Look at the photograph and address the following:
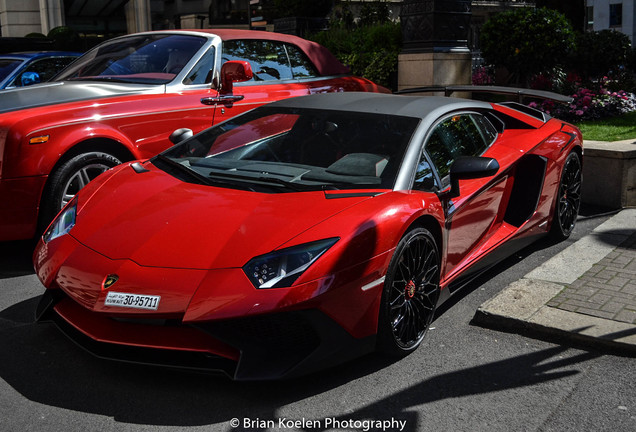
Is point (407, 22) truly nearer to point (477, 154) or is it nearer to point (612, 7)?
point (477, 154)

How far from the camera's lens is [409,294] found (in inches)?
153

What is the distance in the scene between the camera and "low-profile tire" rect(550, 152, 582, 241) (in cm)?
591

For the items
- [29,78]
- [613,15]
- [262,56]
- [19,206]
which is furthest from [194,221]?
[613,15]

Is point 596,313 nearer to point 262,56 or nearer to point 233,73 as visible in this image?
point 233,73

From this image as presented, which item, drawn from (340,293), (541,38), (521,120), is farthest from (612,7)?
(340,293)

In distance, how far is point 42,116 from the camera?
5.41 metres

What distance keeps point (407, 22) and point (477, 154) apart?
7115mm

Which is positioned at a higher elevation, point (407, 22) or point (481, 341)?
point (407, 22)

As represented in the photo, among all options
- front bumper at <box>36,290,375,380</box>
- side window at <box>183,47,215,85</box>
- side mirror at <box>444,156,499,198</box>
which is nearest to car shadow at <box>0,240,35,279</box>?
side window at <box>183,47,215,85</box>

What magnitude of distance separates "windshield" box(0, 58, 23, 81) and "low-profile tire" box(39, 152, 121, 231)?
14.0ft

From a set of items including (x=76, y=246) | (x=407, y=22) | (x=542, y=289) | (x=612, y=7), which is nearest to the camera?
(x=76, y=246)

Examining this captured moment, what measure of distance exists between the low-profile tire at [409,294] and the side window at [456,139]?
53 centimetres

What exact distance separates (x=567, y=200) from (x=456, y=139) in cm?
178

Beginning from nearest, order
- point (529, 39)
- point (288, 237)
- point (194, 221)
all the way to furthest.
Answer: point (288, 237) < point (194, 221) < point (529, 39)
